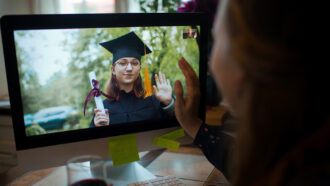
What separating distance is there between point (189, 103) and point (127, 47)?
0.26 m

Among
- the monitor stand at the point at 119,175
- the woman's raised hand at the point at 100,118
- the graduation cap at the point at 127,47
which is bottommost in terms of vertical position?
the monitor stand at the point at 119,175

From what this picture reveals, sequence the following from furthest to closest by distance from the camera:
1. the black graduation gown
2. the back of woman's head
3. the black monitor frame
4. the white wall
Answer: the white wall, the black graduation gown, the black monitor frame, the back of woman's head

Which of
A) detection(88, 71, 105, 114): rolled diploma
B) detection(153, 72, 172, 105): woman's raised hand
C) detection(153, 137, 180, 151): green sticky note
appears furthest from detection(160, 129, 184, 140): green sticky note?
detection(88, 71, 105, 114): rolled diploma

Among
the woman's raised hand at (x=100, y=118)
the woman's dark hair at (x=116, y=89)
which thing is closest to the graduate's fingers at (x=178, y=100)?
the woman's dark hair at (x=116, y=89)

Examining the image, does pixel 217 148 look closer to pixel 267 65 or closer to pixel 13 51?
pixel 267 65

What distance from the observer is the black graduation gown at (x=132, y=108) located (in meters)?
0.72

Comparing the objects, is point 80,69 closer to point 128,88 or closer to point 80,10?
point 128,88

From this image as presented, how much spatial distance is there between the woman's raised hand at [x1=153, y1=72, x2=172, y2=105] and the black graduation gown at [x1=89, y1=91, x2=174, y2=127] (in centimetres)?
2

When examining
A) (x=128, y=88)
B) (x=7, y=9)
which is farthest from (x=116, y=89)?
(x=7, y=9)

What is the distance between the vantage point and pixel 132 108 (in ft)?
2.46

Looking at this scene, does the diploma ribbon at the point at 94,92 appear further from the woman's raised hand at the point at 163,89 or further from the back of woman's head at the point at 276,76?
the back of woman's head at the point at 276,76

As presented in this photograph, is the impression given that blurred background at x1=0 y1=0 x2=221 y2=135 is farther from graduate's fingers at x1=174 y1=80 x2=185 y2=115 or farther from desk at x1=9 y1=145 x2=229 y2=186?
desk at x1=9 y1=145 x2=229 y2=186

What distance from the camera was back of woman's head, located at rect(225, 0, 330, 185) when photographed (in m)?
0.34

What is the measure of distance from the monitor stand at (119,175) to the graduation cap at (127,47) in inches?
14.0
